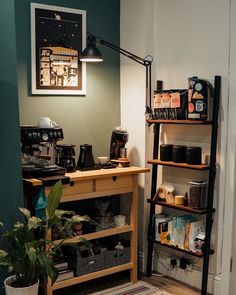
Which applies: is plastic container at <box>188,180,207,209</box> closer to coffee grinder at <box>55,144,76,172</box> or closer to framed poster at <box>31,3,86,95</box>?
coffee grinder at <box>55,144,76,172</box>

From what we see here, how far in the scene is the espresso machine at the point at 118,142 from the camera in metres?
3.65

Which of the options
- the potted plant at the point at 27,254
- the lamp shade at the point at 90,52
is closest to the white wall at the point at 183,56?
the lamp shade at the point at 90,52

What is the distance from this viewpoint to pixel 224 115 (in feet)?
10.2

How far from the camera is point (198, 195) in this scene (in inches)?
124

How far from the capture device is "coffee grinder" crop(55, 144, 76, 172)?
10.9 feet

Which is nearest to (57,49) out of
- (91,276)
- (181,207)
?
(181,207)

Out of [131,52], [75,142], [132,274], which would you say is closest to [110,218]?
[132,274]

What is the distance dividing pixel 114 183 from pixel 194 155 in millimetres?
678

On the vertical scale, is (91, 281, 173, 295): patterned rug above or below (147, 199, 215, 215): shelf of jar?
below

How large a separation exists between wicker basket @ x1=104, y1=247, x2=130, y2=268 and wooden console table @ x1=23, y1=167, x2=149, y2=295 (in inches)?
1.3

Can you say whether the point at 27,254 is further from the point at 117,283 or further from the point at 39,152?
the point at 117,283

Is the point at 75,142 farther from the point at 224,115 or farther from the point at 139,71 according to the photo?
the point at 224,115

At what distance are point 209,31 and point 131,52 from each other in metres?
0.82

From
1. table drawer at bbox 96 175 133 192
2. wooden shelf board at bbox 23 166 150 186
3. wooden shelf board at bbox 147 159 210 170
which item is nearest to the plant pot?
wooden shelf board at bbox 23 166 150 186
